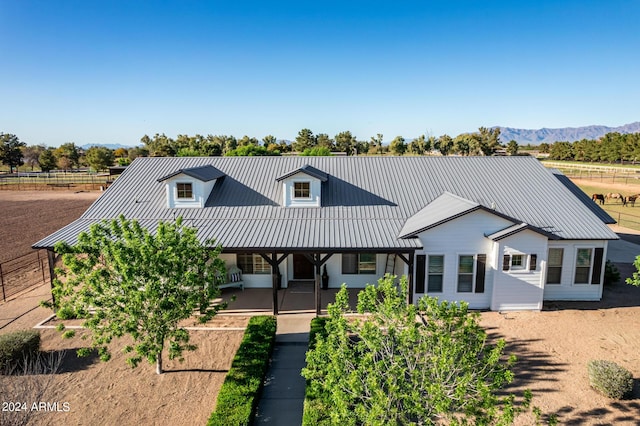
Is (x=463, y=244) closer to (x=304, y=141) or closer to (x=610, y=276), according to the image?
(x=610, y=276)

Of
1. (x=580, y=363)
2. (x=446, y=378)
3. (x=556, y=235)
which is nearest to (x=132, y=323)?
(x=446, y=378)

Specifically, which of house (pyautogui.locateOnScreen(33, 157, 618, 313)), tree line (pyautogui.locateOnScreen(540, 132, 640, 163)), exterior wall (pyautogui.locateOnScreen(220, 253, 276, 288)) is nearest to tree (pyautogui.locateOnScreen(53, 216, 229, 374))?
house (pyautogui.locateOnScreen(33, 157, 618, 313))

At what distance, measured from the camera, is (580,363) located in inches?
480

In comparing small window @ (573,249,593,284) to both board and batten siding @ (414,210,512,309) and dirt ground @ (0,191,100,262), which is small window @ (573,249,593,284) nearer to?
board and batten siding @ (414,210,512,309)

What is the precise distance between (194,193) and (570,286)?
17.5 m

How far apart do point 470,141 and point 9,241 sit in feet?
319

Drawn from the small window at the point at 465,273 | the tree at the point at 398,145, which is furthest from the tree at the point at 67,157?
the small window at the point at 465,273

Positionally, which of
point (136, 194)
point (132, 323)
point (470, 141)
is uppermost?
point (470, 141)

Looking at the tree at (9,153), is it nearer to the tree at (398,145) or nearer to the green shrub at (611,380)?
the tree at (398,145)

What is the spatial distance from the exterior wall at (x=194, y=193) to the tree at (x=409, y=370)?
1235cm

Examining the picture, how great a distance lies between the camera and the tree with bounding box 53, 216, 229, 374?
9711mm

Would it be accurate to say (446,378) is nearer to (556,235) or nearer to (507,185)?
(556,235)

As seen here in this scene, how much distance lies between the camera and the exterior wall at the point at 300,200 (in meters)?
18.4

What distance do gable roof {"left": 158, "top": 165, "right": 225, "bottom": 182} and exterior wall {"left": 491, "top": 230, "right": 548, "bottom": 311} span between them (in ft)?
43.8
